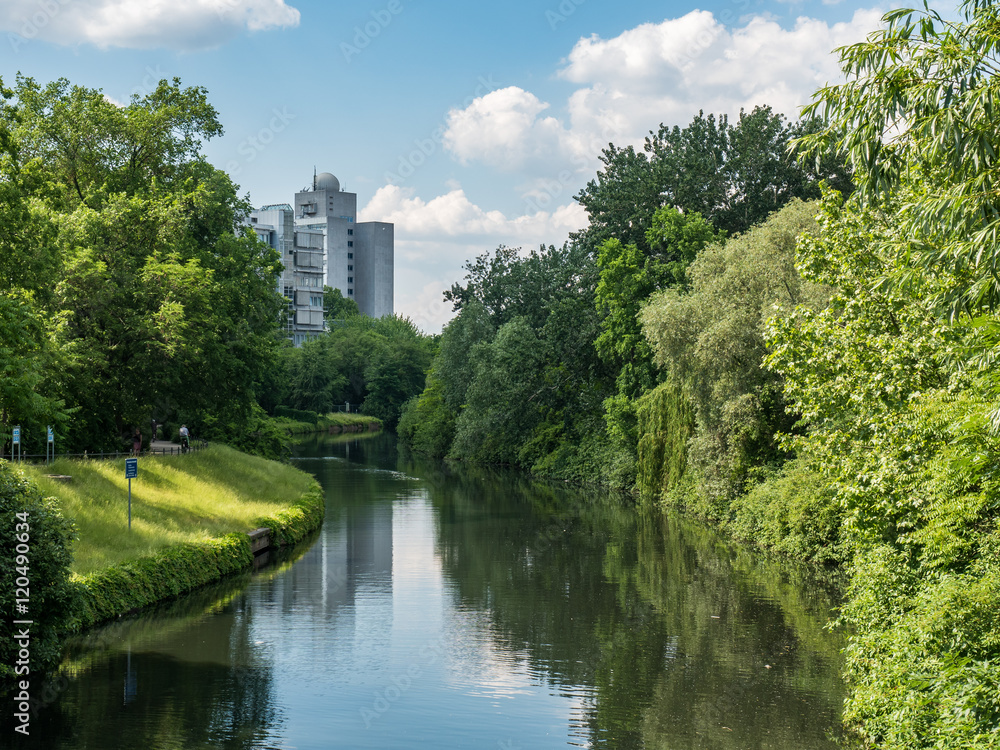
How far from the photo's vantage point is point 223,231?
46.5 metres

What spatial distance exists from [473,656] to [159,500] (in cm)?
1489

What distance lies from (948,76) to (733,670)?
Answer: 12.1 meters

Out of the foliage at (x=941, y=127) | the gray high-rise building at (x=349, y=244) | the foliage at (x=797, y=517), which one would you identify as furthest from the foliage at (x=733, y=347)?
the gray high-rise building at (x=349, y=244)

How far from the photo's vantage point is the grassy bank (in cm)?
2423

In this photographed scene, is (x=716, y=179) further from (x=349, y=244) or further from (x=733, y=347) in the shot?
(x=349, y=244)

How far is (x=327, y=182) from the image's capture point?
173m

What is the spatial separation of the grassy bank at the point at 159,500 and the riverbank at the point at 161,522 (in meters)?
0.04

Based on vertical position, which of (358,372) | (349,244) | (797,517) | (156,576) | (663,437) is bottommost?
(156,576)

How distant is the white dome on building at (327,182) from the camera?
172250 millimetres

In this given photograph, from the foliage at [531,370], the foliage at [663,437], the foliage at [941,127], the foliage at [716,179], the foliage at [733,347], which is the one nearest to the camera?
the foliage at [941,127]

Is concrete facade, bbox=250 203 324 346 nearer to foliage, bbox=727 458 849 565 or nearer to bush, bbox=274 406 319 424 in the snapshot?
bush, bbox=274 406 319 424

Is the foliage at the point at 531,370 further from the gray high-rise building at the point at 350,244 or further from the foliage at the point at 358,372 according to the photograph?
the gray high-rise building at the point at 350,244

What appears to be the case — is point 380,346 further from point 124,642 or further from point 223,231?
point 124,642

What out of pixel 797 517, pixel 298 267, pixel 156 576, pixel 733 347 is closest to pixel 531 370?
pixel 733 347
